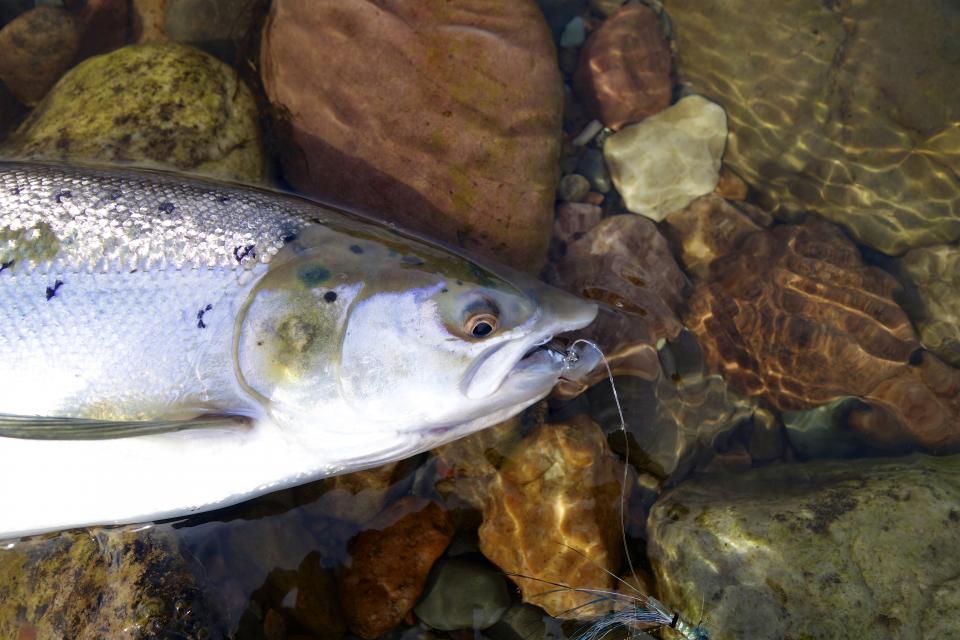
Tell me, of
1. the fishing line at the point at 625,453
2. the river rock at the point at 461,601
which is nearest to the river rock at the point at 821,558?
the fishing line at the point at 625,453

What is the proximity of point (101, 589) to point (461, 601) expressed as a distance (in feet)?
5.95

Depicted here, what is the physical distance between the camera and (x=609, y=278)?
13.4 ft

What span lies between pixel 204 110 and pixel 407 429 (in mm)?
2652

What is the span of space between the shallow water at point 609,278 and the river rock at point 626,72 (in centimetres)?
2

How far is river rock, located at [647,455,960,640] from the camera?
9.23 feet

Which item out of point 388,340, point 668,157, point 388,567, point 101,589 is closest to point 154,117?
point 388,340

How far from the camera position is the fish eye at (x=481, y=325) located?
8.05 feet

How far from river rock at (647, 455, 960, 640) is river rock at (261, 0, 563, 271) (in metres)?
1.91

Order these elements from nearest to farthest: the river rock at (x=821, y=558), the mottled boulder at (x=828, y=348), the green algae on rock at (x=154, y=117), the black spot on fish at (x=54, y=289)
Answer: the black spot on fish at (x=54, y=289), the river rock at (x=821, y=558), the green algae on rock at (x=154, y=117), the mottled boulder at (x=828, y=348)

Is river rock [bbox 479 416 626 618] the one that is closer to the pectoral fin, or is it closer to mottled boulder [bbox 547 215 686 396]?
mottled boulder [bbox 547 215 686 396]

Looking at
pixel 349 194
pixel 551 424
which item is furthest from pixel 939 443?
pixel 349 194

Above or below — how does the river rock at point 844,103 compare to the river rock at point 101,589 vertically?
above

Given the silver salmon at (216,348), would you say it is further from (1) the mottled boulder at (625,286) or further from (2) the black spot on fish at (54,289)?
(1) the mottled boulder at (625,286)

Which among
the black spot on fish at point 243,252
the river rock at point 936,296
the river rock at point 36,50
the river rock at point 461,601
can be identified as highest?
the river rock at point 36,50
